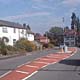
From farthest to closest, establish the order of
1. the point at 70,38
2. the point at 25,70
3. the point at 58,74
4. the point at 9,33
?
the point at 70,38
the point at 9,33
the point at 25,70
the point at 58,74

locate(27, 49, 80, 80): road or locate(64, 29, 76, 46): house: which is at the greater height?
locate(64, 29, 76, 46): house

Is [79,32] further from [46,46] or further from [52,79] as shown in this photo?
[52,79]

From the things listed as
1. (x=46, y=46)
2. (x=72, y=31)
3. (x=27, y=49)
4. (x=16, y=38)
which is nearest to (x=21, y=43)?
(x=27, y=49)

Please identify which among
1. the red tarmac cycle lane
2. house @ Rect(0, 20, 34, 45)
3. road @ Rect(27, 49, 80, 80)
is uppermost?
house @ Rect(0, 20, 34, 45)

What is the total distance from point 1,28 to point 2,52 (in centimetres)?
2325

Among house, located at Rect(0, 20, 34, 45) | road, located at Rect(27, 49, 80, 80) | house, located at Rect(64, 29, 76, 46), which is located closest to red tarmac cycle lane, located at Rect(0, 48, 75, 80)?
road, located at Rect(27, 49, 80, 80)

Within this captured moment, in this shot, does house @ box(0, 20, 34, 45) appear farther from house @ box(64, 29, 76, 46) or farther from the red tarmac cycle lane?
house @ box(64, 29, 76, 46)

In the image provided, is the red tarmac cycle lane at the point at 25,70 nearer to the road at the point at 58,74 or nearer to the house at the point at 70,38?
the road at the point at 58,74

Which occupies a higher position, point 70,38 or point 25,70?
point 70,38

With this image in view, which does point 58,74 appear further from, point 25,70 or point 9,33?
point 9,33

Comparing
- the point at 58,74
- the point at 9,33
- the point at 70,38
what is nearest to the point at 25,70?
the point at 58,74

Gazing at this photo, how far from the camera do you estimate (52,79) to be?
18578 mm

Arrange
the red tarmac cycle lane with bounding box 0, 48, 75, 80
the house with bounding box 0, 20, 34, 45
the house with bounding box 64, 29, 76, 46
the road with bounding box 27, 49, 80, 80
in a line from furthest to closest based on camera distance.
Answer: the house with bounding box 64, 29, 76, 46, the house with bounding box 0, 20, 34, 45, the red tarmac cycle lane with bounding box 0, 48, 75, 80, the road with bounding box 27, 49, 80, 80

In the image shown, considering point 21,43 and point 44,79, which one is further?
point 21,43
